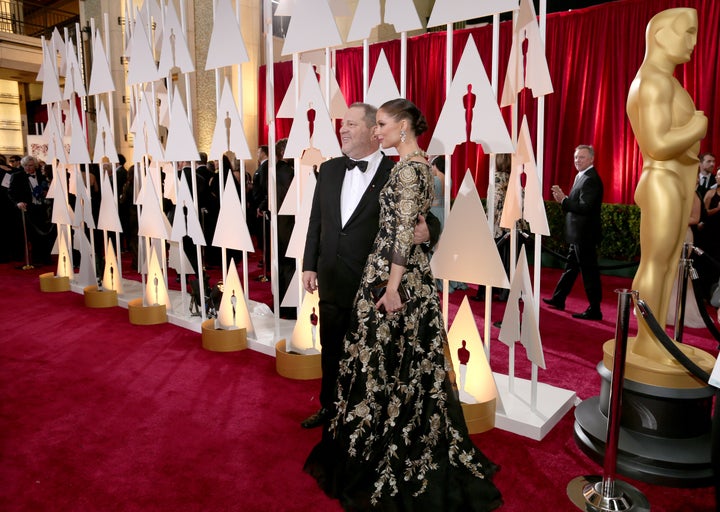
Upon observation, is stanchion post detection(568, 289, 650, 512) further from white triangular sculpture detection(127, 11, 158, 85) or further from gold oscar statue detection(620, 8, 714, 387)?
white triangular sculpture detection(127, 11, 158, 85)

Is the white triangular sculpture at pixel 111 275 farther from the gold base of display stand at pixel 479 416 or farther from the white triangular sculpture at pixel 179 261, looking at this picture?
the gold base of display stand at pixel 479 416

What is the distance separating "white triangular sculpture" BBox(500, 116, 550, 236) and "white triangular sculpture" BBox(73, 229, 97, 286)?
4.37 metres

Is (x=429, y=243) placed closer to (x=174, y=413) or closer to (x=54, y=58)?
(x=174, y=413)

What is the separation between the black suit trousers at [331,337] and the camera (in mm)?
2535

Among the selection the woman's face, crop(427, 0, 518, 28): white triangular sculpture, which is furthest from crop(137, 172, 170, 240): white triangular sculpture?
the woman's face

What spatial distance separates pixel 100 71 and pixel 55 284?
243 cm

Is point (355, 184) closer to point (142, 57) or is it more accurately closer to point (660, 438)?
point (660, 438)

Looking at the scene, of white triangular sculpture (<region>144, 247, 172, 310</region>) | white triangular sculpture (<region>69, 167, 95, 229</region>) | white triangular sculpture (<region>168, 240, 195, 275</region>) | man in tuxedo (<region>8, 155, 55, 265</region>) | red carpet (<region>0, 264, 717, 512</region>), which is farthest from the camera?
man in tuxedo (<region>8, 155, 55, 265</region>)

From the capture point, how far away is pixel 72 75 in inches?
200

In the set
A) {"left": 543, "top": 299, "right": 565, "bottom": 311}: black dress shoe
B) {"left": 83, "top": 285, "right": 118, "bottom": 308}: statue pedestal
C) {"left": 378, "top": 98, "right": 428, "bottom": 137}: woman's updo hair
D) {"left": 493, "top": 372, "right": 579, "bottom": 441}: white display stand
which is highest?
{"left": 378, "top": 98, "right": 428, "bottom": 137}: woman's updo hair

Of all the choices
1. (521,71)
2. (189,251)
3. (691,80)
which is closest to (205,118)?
(189,251)

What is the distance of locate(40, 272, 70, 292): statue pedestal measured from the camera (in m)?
5.84

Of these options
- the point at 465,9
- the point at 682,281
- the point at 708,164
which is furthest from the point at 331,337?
the point at 708,164

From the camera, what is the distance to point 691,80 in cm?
668
